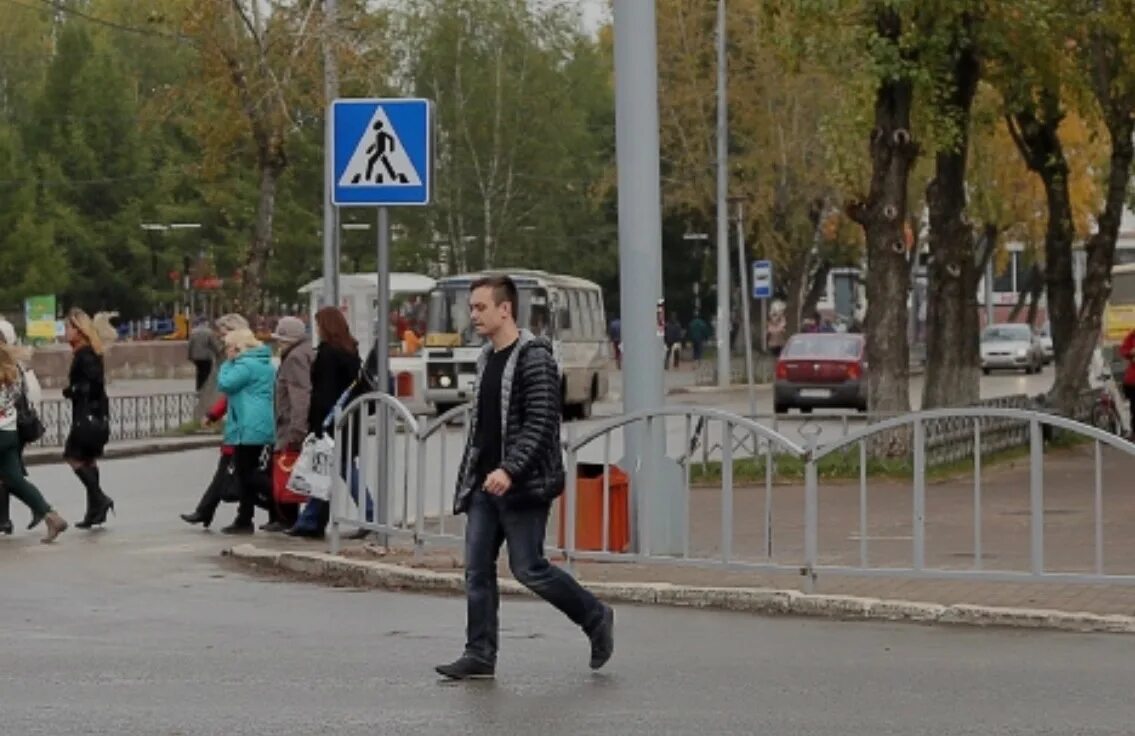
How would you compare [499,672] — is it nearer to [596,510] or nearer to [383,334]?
[596,510]

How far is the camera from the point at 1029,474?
14.6 m

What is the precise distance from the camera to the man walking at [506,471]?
38.3 ft

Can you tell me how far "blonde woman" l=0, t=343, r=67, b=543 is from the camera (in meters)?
20.3

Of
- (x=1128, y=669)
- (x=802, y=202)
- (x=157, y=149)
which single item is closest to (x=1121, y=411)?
(x=1128, y=669)

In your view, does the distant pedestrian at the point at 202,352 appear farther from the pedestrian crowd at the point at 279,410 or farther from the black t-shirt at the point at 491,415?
the black t-shirt at the point at 491,415

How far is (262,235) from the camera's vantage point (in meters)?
43.1

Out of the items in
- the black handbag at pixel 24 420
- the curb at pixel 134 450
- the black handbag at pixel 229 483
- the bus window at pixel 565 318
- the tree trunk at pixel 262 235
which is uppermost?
the tree trunk at pixel 262 235

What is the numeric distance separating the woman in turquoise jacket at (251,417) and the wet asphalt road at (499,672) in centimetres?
394

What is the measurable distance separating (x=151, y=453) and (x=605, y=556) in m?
21.4

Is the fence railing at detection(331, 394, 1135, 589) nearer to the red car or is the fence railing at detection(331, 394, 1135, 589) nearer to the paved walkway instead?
the paved walkway

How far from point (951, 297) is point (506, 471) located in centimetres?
2313

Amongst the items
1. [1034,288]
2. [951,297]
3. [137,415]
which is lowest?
[137,415]

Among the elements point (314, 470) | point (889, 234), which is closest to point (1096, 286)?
point (889, 234)

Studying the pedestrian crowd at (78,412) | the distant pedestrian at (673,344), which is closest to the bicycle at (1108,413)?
the pedestrian crowd at (78,412)
